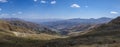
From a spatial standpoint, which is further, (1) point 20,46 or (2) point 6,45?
(2) point 6,45

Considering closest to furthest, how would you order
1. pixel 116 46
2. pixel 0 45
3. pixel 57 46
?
pixel 116 46
pixel 57 46
pixel 0 45

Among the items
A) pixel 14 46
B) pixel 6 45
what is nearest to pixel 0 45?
pixel 6 45

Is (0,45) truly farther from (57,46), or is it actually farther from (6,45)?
(57,46)

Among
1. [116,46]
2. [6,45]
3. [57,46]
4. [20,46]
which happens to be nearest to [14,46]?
[20,46]

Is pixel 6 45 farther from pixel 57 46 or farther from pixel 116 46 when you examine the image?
pixel 116 46

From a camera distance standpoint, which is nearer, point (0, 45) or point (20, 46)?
point (20, 46)

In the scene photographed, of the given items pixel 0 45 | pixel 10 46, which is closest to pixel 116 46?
pixel 10 46

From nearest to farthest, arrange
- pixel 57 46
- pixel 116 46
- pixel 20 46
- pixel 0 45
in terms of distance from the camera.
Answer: pixel 116 46, pixel 57 46, pixel 20 46, pixel 0 45

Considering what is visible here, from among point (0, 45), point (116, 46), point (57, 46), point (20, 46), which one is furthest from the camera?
point (0, 45)

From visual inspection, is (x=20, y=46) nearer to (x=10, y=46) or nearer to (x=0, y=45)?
(x=10, y=46)
